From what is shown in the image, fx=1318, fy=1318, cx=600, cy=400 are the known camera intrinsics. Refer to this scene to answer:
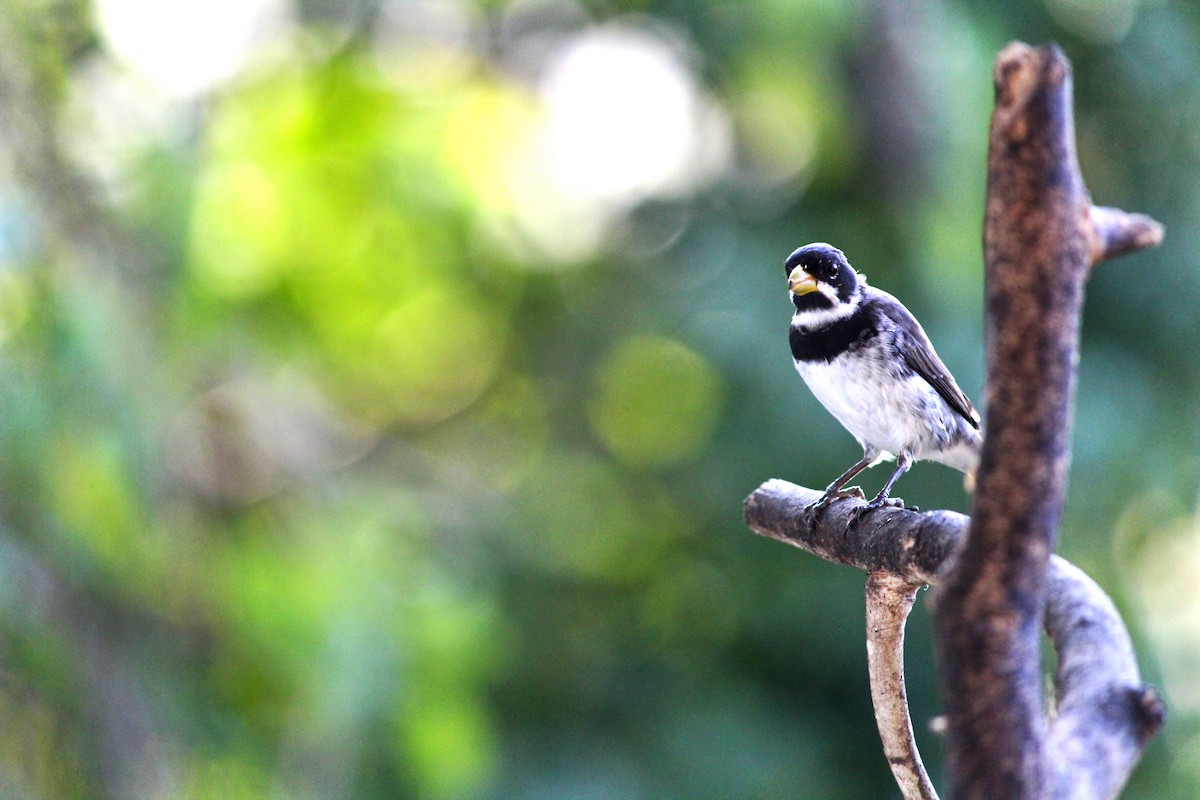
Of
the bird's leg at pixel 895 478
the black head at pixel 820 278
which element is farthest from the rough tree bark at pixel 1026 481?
the black head at pixel 820 278

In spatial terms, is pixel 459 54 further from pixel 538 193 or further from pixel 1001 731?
pixel 1001 731

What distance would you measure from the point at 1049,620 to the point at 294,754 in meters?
3.77

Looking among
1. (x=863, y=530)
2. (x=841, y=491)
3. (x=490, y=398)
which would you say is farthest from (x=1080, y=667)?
(x=490, y=398)

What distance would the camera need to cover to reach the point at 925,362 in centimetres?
254

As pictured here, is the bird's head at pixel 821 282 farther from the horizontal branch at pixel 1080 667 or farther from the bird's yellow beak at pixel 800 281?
the horizontal branch at pixel 1080 667

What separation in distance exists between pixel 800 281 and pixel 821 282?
0.52 ft

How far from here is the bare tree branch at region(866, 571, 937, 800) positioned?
166 cm

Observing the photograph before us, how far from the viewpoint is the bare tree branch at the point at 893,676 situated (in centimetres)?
166

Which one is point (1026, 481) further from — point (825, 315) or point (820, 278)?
point (825, 315)

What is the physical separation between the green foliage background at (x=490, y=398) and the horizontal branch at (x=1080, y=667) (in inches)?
85.8

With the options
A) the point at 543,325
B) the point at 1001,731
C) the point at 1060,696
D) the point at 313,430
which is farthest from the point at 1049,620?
the point at 543,325

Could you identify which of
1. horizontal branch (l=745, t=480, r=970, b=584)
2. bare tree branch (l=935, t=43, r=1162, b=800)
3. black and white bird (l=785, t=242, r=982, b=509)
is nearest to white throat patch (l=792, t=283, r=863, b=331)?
black and white bird (l=785, t=242, r=982, b=509)

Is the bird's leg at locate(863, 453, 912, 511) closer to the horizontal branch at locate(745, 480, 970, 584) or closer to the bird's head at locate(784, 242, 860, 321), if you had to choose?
the horizontal branch at locate(745, 480, 970, 584)

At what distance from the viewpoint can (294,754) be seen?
4.58m
